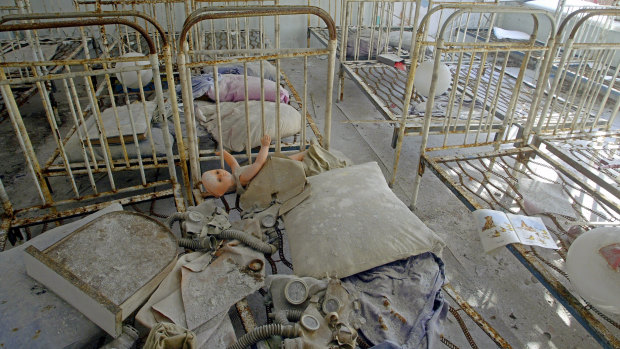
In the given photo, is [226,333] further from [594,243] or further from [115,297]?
[594,243]

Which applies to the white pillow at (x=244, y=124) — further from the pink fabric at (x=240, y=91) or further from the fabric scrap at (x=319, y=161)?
the fabric scrap at (x=319, y=161)

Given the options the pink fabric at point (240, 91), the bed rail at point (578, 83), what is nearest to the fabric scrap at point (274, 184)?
the pink fabric at point (240, 91)

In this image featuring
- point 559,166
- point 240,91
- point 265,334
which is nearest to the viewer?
point 265,334

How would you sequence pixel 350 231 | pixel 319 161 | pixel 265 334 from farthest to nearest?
pixel 319 161 < pixel 350 231 < pixel 265 334

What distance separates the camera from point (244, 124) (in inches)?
110

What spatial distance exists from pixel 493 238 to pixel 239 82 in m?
2.45

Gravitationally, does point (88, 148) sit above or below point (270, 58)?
below

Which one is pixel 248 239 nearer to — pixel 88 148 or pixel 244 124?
pixel 244 124

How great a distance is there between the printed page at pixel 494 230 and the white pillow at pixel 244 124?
4.68ft

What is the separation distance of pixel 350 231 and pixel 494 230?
76 centimetres

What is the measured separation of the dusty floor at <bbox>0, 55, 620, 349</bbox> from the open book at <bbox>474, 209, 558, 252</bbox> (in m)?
0.41

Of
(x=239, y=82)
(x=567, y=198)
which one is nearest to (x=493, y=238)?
(x=567, y=198)

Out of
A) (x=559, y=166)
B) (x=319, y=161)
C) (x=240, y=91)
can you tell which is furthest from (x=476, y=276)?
(x=240, y=91)

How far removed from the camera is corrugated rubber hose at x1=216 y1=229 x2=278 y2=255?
1.80 m
